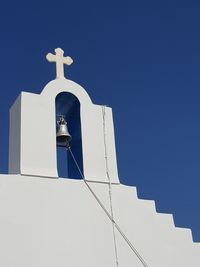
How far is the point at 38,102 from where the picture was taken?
9117 millimetres

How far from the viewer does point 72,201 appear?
8453mm

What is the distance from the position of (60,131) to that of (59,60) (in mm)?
1514

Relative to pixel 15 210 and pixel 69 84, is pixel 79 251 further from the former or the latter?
pixel 69 84

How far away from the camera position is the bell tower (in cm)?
862

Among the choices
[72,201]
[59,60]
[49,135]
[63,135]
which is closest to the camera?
[72,201]

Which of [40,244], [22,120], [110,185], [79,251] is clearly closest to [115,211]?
[110,185]

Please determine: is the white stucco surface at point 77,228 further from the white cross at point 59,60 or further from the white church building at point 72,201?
the white cross at point 59,60

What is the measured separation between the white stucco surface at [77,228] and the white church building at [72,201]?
0.02 meters

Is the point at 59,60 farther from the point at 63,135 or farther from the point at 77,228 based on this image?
the point at 77,228

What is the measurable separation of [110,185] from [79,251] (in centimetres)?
157

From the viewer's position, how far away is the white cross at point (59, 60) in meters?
9.76

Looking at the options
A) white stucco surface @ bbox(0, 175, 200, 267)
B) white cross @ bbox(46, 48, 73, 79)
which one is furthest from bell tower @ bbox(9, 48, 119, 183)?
white stucco surface @ bbox(0, 175, 200, 267)

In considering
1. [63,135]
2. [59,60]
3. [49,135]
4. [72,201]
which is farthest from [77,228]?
[59,60]

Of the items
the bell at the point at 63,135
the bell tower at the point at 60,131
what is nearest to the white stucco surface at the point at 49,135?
the bell tower at the point at 60,131
